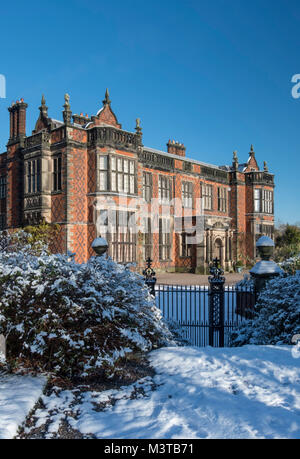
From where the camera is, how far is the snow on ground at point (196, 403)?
374cm

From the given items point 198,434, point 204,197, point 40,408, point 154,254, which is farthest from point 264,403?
point 204,197

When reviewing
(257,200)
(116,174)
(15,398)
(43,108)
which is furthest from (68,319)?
(257,200)

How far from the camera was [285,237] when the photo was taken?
123 feet

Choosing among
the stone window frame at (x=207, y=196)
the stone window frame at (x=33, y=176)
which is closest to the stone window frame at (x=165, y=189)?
the stone window frame at (x=207, y=196)

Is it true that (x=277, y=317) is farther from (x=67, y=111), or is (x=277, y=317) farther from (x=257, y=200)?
(x=257, y=200)

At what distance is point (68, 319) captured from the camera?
216 inches

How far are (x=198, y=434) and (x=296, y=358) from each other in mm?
2982

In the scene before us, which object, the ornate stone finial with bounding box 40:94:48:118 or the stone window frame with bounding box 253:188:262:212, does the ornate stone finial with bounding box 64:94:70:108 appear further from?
the stone window frame with bounding box 253:188:262:212

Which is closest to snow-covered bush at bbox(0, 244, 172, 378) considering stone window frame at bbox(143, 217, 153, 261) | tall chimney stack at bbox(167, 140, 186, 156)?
stone window frame at bbox(143, 217, 153, 261)

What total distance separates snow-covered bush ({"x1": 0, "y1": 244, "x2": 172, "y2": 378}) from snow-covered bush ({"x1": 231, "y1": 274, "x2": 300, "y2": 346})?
2.42 m

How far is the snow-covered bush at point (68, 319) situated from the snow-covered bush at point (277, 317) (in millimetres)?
2417

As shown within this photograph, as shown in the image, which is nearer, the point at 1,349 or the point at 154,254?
the point at 1,349

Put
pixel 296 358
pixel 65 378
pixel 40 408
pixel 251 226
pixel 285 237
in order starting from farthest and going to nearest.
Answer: pixel 285 237, pixel 251 226, pixel 296 358, pixel 65 378, pixel 40 408

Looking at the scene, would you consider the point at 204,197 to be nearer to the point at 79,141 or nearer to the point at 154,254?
the point at 154,254
